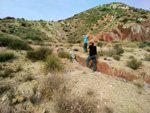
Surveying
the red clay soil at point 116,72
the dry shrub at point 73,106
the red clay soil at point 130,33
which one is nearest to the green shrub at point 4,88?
the dry shrub at point 73,106

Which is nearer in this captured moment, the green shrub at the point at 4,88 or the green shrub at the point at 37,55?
the green shrub at the point at 4,88

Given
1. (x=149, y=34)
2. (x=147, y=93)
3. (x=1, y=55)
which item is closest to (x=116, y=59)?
(x=147, y=93)

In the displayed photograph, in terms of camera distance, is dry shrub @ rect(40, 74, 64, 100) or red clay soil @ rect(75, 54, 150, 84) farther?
red clay soil @ rect(75, 54, 150, 84)

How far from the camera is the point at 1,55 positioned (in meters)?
5.11

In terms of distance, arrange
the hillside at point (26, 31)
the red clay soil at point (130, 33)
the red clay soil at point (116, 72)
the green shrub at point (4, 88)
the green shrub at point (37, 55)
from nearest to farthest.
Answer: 1. the green shrub at point (4, 88)
2. the red clay soil at point (116, 72)
3. the green shrub at point (37, 55)
4. the hillside at point (26, 31)
5. the red clay soil at point (130, 33)

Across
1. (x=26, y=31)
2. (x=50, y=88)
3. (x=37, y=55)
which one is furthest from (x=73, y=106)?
(x=26, y=31)

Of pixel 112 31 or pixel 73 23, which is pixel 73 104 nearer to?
pixel 112 31

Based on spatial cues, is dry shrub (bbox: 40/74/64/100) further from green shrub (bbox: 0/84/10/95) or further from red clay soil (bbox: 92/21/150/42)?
red clay soil (bbox: 92/21/150/42)

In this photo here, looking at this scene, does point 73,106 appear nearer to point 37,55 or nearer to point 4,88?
point 4,88

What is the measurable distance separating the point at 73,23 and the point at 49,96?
131ft

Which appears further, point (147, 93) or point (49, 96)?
point (147, 93)

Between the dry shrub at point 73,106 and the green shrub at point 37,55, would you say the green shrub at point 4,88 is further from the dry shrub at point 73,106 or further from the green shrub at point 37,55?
the green shrub at point 37,55

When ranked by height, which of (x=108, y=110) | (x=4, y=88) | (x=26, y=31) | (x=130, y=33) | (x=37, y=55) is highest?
(x=26, y=31)

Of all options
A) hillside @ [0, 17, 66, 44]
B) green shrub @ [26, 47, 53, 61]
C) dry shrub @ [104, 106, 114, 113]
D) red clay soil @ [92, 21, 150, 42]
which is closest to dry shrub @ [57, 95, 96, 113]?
dry shrub @ [104, 106, 114, 113]
